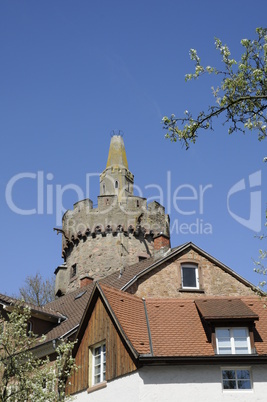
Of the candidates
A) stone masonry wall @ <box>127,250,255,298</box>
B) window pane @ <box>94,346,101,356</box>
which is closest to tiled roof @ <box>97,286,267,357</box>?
stone masonry wall @ <box>127,250,255,298</box>

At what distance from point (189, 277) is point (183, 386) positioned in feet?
22.6

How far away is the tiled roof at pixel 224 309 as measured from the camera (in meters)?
19.3

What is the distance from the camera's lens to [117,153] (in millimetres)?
54000

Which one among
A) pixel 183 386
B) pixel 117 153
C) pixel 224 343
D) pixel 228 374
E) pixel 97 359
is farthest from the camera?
pixel 117 153

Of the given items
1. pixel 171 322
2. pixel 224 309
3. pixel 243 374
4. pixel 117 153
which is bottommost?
pixel 243 374

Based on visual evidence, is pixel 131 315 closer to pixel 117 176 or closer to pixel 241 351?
pixel 241 351

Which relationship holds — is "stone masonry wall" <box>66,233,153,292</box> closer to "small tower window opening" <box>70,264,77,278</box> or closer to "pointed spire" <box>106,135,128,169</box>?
"small tower window opening" <box>70,264,77,278</box>

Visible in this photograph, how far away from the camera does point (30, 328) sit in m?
25.2

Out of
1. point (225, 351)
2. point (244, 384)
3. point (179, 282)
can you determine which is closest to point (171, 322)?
point (225, 351)

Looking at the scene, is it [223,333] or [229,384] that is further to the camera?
[223,333]

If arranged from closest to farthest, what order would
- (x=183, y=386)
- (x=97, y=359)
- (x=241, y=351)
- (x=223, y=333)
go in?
1. (x=183, y=386)
2. (x=241, y=351)
3. (x=223, y=333)
4. (x=97, y=359)

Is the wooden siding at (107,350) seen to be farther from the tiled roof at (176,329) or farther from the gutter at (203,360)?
the tiled roof at (176,329)

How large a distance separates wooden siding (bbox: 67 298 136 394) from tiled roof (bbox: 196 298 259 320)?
3106 mm

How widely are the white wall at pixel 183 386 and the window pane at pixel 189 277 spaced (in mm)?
5977
